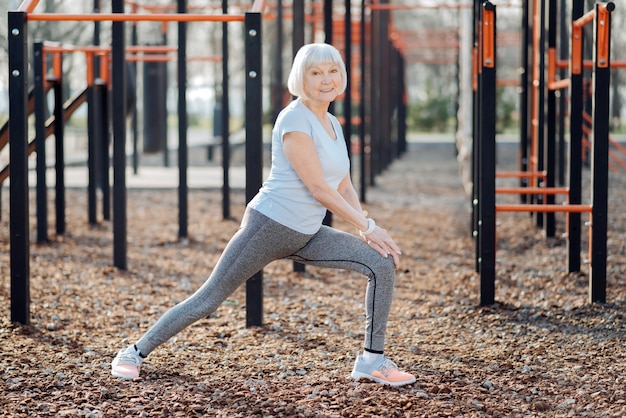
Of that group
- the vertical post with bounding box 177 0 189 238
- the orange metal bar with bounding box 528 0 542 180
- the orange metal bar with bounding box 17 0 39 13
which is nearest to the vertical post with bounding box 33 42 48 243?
the vertical post with bounding box 177 0 189 238

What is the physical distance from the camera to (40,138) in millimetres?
7656

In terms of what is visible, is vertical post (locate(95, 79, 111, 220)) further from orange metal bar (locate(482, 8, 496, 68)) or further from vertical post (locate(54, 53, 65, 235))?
orange metal bar (locate(482, 8, 496, 68))

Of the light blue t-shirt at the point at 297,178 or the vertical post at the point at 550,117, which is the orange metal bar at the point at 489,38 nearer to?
the light blue t-shirt at the point at 297,178

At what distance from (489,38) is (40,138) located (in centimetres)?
378

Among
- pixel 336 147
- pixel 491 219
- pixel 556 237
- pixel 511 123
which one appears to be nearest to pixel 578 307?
pixel 491 219

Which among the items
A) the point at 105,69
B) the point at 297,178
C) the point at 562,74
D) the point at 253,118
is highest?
the point at 562,74

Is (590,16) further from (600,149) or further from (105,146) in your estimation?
(105,146)

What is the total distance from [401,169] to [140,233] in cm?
938

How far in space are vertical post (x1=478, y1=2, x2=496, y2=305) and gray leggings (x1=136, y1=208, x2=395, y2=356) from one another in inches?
71.9

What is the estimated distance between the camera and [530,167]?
984 cm

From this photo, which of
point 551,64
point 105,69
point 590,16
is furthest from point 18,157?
point 105,69

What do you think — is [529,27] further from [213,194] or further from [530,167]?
[213,194]

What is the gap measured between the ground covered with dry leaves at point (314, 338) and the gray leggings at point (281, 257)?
28cm

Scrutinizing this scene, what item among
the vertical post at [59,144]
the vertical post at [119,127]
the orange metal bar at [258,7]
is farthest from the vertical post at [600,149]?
the vertical post at [59,144]
